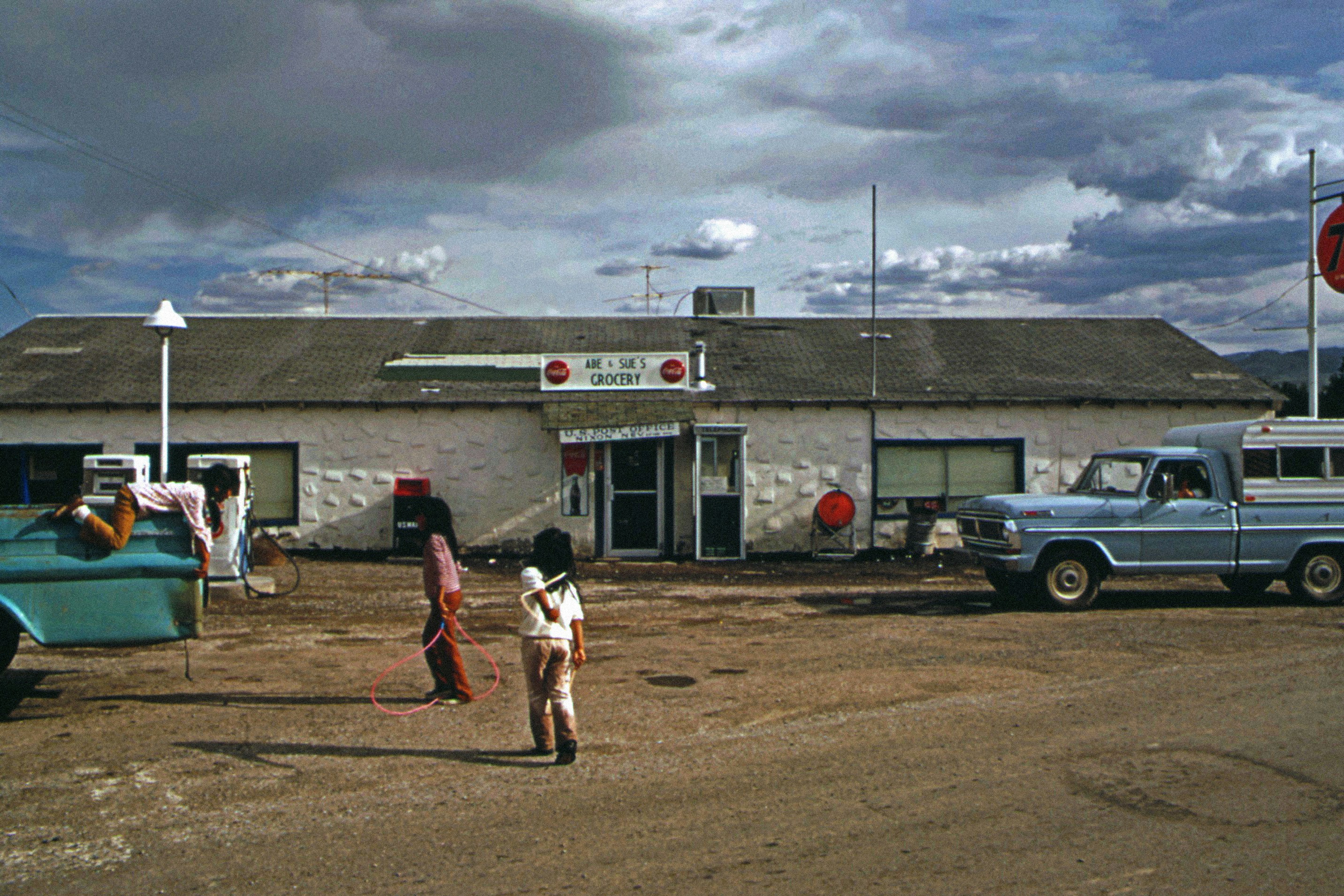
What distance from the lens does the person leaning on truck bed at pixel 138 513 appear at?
7.63 meters

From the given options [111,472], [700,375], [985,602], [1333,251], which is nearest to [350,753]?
[111,472]

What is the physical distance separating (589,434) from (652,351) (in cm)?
250

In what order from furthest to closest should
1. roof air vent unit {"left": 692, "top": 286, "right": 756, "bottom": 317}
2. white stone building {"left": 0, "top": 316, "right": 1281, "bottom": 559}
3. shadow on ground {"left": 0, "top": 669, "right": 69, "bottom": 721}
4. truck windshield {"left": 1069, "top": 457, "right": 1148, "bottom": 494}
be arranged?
roof air vent unit {"left": 692, "top": 286, "right": 756, "bottom": 317}
white stone building {"left": 0, "top": 316, "right": 1281, "bottom": 559}
truck windshield {"left": 1069, "top": 457, "right": 1148, "bottom": 494}
shadow on ground {"left": 0, "top": 669, "right": 69, "bottom": 721}

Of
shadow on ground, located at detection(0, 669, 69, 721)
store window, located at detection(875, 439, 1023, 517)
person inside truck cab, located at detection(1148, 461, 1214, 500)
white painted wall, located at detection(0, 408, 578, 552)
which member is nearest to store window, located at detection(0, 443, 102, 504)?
white painted wall, located at detection(0, 408, 578, 552)

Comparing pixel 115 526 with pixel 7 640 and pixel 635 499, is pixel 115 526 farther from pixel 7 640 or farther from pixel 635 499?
pixel 635 499

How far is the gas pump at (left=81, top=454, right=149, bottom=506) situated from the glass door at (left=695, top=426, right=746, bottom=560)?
8.63 m

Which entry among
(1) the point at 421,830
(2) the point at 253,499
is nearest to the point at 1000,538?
(1) the point at 421,830

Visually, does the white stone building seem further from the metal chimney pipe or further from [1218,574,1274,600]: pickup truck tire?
[1218,574,1274,600]: pickup truck tire

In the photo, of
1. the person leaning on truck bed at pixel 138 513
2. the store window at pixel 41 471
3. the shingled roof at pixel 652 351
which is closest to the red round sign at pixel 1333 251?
the shingled roof at pixel 652 351

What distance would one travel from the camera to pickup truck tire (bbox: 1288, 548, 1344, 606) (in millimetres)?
13164

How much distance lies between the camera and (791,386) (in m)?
19.3

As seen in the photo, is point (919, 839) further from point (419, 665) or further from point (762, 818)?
point (419, 665)

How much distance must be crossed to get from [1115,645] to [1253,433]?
4.60 m

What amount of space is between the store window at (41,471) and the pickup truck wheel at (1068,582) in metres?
15.4
